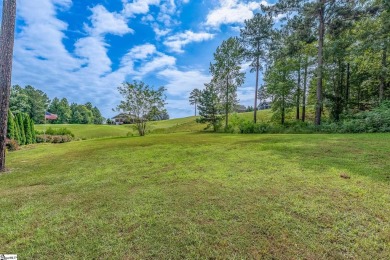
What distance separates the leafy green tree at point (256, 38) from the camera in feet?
60.5

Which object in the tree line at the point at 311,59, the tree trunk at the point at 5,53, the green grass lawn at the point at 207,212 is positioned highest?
the tree line at the point at 311,59

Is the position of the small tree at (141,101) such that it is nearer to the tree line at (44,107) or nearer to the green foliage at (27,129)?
the green foliage at (27,129)

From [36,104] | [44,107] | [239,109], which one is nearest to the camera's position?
[239,109]

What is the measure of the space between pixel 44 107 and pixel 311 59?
50832mm

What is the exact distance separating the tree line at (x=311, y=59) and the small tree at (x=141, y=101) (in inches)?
175

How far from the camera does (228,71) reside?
1945 cm

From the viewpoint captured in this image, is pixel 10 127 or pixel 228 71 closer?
pixel 10 127

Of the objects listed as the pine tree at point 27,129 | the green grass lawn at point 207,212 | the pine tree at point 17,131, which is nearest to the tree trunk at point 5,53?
the green grass lawn at point 207,212

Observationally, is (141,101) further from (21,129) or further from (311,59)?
(311,59)

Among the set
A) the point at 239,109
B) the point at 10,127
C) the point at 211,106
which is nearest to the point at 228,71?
the point at 211,106

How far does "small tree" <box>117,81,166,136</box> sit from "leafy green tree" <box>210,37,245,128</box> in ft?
19.3

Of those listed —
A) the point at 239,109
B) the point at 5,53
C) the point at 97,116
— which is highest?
the point at 97,116

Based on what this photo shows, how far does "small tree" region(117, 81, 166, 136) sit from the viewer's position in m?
17.3

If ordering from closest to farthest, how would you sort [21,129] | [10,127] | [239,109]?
[10,127] → [21,129] → [239,109]
